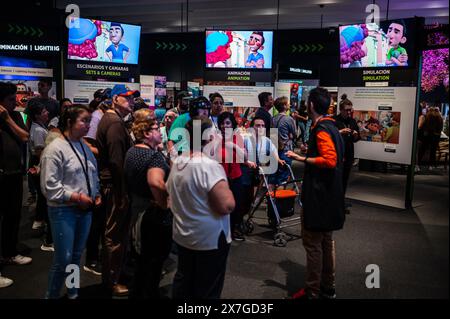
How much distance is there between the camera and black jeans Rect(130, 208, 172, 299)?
2.81 meters

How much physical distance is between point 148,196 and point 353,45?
542 centimetres

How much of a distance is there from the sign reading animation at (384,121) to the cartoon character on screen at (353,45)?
0.47m

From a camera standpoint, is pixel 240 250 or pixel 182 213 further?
pixel 240 250

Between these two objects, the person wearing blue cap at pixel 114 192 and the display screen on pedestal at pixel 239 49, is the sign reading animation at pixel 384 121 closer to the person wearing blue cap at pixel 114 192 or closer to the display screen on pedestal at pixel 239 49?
the display screen on pedestal at pixel 239 49

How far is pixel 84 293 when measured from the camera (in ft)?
11.2

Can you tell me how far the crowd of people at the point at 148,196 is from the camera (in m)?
2.37

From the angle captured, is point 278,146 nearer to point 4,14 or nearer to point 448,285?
point 448,285

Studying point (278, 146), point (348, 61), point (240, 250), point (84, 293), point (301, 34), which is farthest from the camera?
point (301, 34)

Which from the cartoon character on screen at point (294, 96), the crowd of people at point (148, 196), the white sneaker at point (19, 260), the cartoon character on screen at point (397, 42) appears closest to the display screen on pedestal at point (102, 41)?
the crowd of people at point (148, 196)

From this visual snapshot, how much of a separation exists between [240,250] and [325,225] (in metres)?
1.63

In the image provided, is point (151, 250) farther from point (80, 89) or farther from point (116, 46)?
point (116, 46)

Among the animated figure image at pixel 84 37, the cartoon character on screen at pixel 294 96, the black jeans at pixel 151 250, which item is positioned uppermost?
the animated figure image at pixel 84 37

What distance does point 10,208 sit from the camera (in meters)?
3.83

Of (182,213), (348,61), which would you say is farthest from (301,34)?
(182,213)
